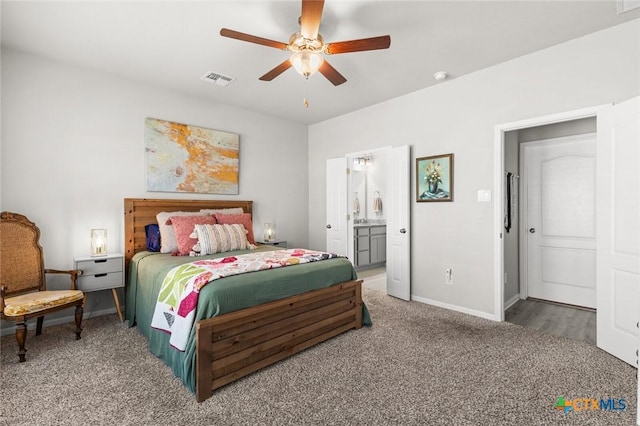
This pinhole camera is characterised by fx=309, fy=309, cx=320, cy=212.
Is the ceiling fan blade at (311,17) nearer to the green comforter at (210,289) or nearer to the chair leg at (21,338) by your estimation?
the green comforter at (210,289)

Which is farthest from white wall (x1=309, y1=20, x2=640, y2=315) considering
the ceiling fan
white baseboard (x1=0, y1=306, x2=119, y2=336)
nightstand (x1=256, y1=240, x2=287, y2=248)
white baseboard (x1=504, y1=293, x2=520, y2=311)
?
white baseboard (x1=0, y1=306, x2=119, y2=336)

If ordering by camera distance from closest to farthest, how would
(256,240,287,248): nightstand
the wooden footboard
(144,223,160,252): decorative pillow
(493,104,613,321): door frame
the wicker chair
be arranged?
the wooden footboard, the wicker chair, (493,104,613,321): door frame, (144,223,160,252): decorative pillow, (256,240,287,248): nightstand

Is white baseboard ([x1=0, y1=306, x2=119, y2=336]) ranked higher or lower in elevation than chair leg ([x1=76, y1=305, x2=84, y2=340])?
lower

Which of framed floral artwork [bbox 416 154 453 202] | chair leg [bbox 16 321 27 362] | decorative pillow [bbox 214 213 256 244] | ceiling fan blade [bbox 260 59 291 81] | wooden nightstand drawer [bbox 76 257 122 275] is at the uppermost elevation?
ceiling fan blade [bbox 260 59 291 81]

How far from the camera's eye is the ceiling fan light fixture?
2.29 metres

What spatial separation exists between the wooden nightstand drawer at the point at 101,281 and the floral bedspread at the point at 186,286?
1089 mm

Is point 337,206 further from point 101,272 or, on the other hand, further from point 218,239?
point 101,272

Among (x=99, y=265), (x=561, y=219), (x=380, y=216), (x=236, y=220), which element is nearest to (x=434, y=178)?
(x=561, y=219)

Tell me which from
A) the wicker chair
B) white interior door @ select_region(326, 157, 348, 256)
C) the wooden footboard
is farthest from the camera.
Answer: white interior door @ select_region(326, 157, 348, 256)

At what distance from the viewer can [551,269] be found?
403 centimetres

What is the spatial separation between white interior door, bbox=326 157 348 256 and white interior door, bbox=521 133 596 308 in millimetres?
2482

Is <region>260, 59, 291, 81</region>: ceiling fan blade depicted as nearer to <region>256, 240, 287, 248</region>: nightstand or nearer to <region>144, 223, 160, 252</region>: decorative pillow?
<region>144, 223, 160, 252</region>: decorative pillow

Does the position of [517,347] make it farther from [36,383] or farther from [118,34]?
[118,34]

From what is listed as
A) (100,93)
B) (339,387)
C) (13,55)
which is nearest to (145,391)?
(339,387)
